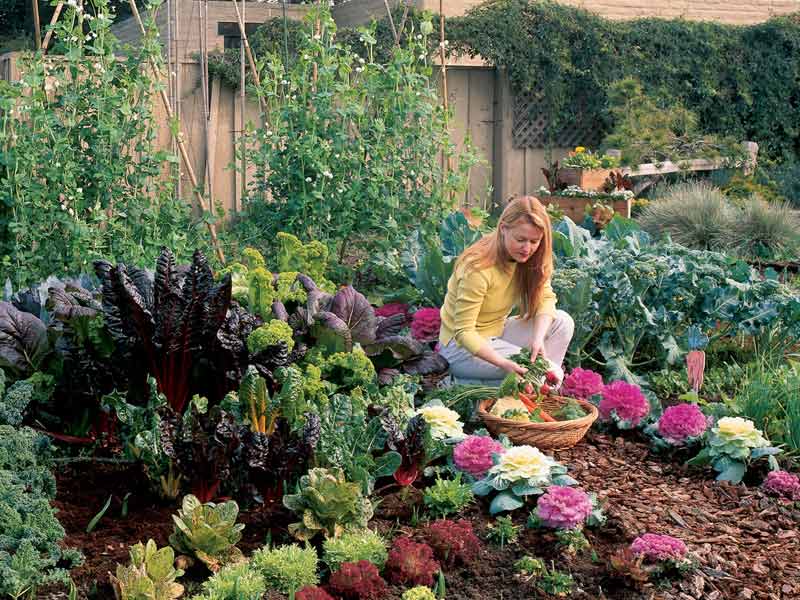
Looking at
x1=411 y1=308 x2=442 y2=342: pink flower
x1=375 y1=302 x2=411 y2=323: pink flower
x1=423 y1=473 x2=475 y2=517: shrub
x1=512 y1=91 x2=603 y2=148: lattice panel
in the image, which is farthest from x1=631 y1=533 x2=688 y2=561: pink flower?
x1=512 y1=91 x2=603 y2=148: lattice panel

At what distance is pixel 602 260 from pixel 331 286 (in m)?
1.44

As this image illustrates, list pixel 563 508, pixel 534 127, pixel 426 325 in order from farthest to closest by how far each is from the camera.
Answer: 1. pixel 534 127
2. pixel 426 325
3. pixel 563 508

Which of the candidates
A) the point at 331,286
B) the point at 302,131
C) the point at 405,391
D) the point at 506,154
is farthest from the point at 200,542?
the point at 506,154

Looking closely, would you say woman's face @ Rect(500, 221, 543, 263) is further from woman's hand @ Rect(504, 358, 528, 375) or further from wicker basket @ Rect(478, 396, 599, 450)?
wicker basket @ Rect(478, 396, 599, 450)

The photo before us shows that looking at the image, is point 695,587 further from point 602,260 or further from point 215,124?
point 215,124

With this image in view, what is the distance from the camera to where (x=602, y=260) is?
5332 millimetres

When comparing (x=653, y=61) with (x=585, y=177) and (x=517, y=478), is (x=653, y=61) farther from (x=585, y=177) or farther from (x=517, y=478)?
(x=517, y=478)

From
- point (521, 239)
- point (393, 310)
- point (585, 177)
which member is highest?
point (585, 177)

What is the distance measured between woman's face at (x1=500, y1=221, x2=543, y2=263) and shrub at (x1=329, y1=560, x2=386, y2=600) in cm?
182

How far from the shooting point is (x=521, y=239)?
4219mm

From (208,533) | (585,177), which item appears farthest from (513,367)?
(585,177)

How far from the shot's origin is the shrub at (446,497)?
327cm

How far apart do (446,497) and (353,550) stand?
0.47 meters

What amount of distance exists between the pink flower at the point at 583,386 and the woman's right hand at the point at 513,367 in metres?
0.43
